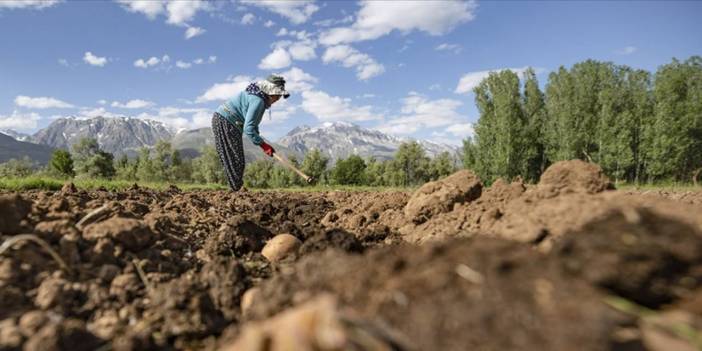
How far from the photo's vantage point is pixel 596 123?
3659 centimetres

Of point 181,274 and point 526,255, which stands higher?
point 526,255

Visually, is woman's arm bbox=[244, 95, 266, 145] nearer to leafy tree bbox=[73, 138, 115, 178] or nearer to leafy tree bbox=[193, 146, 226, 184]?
leafy tree bbox=[73, 138, 115, 178]

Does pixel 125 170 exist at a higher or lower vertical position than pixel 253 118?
lower

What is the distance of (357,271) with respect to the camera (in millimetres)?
1591

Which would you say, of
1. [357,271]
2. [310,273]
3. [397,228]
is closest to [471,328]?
[357,271]

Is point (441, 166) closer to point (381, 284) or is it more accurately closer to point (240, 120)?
point (240, 120)

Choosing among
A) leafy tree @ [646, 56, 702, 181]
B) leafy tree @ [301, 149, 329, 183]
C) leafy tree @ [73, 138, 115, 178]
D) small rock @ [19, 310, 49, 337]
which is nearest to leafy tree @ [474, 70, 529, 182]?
leafy tree @ [646, 56, 702, 181]

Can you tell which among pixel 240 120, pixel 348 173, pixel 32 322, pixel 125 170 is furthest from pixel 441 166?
pixel 32 322

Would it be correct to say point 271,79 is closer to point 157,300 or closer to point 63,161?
point 157,300

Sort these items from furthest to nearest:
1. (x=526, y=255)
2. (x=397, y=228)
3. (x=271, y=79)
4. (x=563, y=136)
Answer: (x=563, y=136) < (x=271, y=79) < (x=397, y=228) < (x=526, y=255)

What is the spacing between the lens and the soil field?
1.24 metres

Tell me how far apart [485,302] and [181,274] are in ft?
7.32

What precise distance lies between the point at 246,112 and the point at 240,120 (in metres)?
0.30

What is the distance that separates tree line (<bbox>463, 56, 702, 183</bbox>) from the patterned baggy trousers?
2872cm
